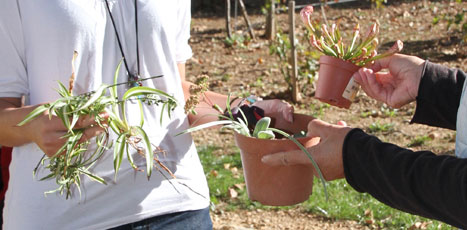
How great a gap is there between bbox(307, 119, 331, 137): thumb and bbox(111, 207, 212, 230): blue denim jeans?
1.42 ft

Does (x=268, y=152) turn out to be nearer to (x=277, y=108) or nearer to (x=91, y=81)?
(x=277, y=108)

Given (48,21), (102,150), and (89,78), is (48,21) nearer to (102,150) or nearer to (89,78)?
(89,78)

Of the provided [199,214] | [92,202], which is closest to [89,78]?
[92,202]

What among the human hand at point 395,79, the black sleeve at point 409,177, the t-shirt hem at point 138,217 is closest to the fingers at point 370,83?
the human hand at point 395,79

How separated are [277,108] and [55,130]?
0.79 meters

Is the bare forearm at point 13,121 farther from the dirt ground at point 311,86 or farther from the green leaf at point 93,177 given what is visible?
the dirt ground at point 311,86

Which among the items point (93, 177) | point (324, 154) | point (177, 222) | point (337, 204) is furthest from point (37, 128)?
point (337, 204)

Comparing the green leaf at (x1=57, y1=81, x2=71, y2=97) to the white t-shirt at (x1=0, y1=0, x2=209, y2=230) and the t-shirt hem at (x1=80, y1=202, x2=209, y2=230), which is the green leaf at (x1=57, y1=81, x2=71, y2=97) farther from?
the t-shirt hem at (x1=80, y1=202, x2=209, y2=230)

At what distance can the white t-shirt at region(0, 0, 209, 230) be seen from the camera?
5.55ft

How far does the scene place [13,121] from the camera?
1697mm

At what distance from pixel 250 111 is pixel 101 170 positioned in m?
0.55

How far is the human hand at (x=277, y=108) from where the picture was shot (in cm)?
207

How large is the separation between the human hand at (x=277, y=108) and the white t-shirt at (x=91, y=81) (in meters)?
0.32

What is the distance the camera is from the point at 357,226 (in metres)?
3.69
